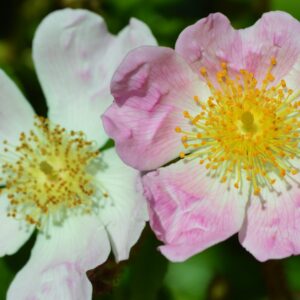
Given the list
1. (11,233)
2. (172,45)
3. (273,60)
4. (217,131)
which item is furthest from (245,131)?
(11,233)

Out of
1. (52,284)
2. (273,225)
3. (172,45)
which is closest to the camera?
(273,225)

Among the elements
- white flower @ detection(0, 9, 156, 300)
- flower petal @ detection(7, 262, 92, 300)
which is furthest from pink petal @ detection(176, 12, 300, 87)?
flower petal @ detection(7, 262, 92, 300)

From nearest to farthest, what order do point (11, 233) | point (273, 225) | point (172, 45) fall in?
point (273, 225) < point (11, 233) < point (172, 45)

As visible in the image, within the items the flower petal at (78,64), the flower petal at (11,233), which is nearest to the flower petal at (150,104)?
the flower petal at (78,64)

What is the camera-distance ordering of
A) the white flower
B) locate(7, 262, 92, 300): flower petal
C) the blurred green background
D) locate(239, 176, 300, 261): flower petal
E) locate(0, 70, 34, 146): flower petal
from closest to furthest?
locate(239, 176, 300, 261): flower petal, locate(7, 262, 92, 300): flower petal, the white flower, locate(0, 70, 34, 146): flower petal, the blurred green background

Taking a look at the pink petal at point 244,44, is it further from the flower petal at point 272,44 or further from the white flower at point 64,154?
the white flower at point 64,154

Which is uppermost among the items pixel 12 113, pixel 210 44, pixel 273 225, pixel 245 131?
pixel 210 44

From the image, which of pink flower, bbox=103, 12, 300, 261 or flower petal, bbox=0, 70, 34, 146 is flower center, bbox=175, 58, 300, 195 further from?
flower petal, bbox=0, 70, 34, 146

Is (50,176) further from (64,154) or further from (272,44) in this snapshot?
(272,44)
